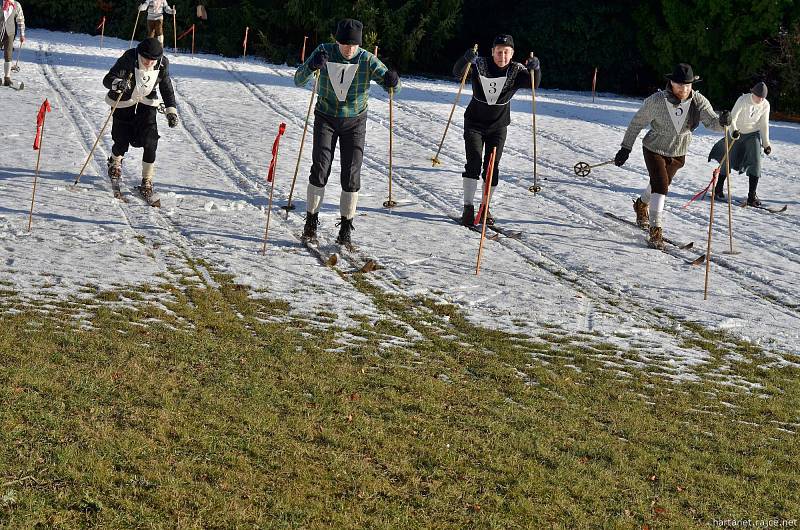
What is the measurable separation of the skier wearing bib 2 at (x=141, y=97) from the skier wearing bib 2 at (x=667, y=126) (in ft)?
16.5

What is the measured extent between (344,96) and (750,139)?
6391 mm

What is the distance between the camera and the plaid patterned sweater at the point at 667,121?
10664mm

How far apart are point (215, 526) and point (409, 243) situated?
6.11 m

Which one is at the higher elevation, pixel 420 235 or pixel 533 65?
pixel 533 65

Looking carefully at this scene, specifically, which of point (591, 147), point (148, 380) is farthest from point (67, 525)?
point (591, 147)

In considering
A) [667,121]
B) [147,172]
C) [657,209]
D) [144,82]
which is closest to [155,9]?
[147,172]

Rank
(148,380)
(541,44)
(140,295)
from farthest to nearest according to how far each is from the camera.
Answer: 1. (541,44)
2. (140,295)
3. (148,380)

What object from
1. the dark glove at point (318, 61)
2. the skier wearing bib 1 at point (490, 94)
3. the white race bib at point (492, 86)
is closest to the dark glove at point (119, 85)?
the dark glove at point (318, 61)

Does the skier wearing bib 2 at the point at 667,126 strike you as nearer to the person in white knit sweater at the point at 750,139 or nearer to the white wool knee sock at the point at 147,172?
the person in white knit sweater at the point at 750,139

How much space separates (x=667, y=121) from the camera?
10.8m

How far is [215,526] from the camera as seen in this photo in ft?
15.7

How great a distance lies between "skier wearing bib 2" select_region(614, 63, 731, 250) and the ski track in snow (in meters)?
0.65

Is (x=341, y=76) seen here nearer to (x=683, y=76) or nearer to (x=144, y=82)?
(x=144, y=82)

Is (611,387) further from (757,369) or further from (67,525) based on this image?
(67,525)
